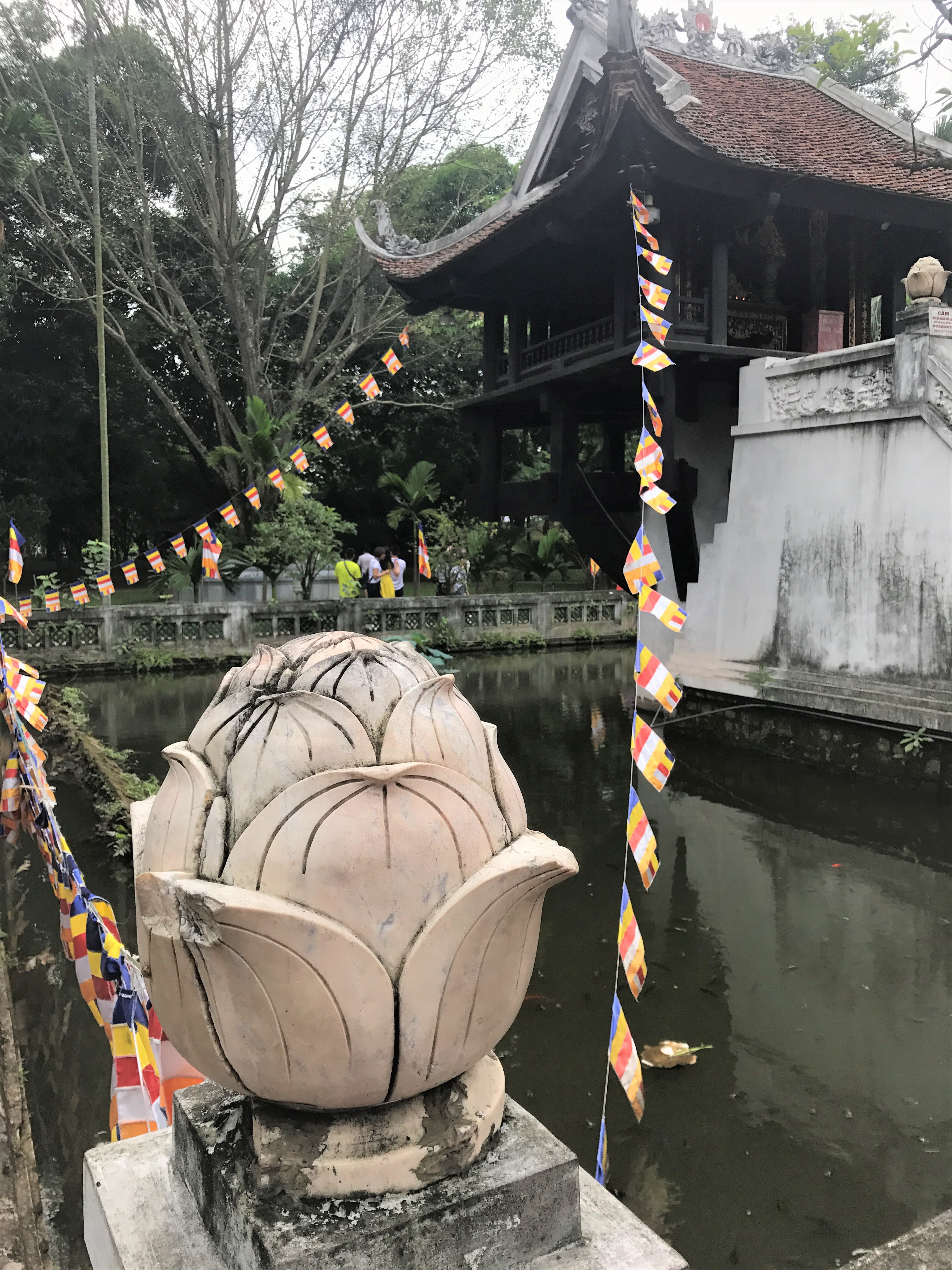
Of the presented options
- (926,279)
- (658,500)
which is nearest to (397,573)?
(926,279)

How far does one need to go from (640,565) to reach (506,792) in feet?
8.69

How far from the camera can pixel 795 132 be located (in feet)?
31.1

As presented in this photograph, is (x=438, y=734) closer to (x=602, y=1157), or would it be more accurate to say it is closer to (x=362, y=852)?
(x=362, y=852)

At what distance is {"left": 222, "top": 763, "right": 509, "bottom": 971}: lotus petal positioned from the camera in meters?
1.31

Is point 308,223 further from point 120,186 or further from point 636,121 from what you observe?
point 636,121

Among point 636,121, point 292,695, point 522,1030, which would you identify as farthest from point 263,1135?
point 636,121

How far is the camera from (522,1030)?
13.5 ft

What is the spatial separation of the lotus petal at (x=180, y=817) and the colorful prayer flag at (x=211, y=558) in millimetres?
13757

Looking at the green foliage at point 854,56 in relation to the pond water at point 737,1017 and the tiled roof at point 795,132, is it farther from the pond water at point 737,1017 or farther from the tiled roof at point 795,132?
the pond water at point 737,1017

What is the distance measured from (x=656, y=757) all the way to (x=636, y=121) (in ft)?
19.6

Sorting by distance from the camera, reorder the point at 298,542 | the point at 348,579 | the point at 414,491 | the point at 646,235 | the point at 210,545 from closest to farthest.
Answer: the point at 646,235
the point at 210,545
the point at 298,542
the point at 348,579
the point at 414,491

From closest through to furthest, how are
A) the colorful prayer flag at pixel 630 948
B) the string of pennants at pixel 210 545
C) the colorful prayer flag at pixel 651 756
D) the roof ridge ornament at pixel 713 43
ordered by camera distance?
the colorful prayer flag at pixel 630 948 < the colorful prayer flag at pixel 651 756 < the roof ridge ornament at pixel 713 43 < the string of pennants at pixel 210 545

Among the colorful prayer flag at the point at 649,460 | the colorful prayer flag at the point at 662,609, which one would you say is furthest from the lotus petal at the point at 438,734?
the colorful prayer flag at the point at 649,460

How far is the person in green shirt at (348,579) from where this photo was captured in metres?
16.4
